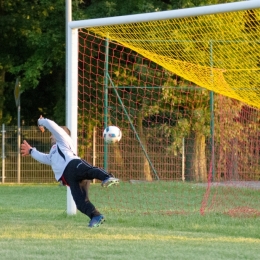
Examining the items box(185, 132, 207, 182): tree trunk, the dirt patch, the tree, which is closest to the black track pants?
the dirt patch

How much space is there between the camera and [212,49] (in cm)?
1680

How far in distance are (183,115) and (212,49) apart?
6.30m

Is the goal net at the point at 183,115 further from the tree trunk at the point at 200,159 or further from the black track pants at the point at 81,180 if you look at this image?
the black track pants at the point at 81,180

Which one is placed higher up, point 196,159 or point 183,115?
point 183,115

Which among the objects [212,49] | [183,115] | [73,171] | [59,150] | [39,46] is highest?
[39,46]

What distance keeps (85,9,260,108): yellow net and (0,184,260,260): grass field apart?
7.51 feet

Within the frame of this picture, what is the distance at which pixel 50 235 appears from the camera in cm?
1011

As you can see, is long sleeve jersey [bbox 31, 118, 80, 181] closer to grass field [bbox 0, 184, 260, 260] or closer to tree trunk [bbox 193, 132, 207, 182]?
grass field [bbox 0, 184, 260, 260]

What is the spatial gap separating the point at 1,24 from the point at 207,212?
15037 mm

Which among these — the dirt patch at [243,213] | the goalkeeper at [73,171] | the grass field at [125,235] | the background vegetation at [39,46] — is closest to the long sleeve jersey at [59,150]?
the goalkeeper at [73,171]

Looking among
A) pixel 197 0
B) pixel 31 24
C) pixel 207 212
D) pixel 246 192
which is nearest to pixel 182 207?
pixel 207 212

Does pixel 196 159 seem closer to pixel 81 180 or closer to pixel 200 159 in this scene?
pixel 200 159

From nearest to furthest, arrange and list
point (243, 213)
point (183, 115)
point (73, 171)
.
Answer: point (73, 171)
point (243, 213)
point (183, 115)

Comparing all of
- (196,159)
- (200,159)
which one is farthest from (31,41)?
(200,159)
